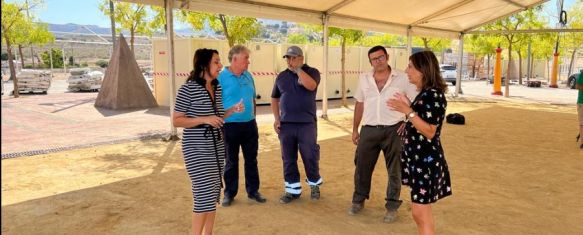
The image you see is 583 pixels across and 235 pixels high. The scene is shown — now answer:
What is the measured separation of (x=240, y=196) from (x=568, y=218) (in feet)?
11.0

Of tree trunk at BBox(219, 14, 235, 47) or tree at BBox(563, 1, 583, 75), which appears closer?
tree trunk at BBox(219, 14, 235, 47)

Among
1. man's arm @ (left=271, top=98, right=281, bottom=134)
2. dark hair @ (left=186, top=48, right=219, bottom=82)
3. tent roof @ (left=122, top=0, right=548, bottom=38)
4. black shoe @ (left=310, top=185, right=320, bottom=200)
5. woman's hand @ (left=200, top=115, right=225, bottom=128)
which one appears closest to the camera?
woman's hand @ (left=200, top=115, right=225, bottom=128)

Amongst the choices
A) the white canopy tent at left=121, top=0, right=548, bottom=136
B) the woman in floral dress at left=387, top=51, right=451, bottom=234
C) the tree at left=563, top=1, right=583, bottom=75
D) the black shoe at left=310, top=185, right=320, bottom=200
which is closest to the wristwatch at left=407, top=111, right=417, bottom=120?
the woman in floral dress at left=387, top=51, right=451, bottom=234

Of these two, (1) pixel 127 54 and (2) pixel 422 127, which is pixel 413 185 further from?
(1) pixel 127 54

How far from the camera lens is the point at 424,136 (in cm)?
276

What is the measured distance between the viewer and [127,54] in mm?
13727

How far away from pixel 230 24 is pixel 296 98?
864 cm

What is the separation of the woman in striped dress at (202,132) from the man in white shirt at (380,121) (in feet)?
4.99

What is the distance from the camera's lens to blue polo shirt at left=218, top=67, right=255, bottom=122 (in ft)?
13.5

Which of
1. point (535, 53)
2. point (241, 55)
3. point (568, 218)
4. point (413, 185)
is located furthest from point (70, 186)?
point (535, 53)

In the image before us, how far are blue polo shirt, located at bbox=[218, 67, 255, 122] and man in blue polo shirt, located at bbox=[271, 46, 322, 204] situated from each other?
36cm

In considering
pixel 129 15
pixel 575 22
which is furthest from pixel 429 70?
pixel 575 22

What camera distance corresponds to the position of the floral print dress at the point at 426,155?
8.77ft

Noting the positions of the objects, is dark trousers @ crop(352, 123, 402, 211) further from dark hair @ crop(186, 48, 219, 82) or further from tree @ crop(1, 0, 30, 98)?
tree @ crop(1, 0, 30, 98)
